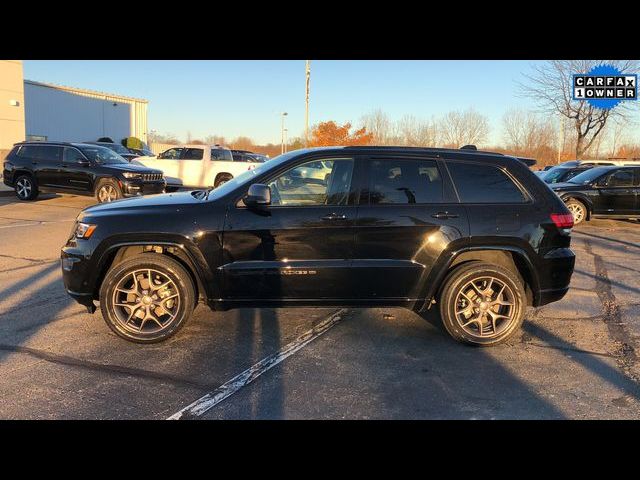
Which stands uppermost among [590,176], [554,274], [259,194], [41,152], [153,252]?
[41,152]

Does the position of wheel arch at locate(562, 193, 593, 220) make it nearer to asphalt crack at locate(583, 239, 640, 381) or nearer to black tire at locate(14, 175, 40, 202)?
asphalt crack at locate(583, 239, 640, 381)

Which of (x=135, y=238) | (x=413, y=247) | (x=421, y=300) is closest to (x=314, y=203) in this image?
(x=413, y=247)

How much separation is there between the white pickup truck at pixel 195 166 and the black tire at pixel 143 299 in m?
14.7

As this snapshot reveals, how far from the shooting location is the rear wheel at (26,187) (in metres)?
14.6

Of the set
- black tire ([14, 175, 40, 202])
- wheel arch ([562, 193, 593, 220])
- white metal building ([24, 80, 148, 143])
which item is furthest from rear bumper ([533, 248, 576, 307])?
white metal building ([24, 80, 148, 143])

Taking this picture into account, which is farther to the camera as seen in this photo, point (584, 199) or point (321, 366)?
point (584, 199)

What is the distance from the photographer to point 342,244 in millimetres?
4426

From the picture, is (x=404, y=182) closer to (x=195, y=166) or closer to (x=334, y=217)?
(x=334, y=217)

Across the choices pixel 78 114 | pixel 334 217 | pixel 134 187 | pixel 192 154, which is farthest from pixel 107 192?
pixel 78 114

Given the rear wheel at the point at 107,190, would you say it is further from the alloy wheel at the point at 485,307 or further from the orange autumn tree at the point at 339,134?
the orange autumn tree at the point at 339,134

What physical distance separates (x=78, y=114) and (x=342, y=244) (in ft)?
168
